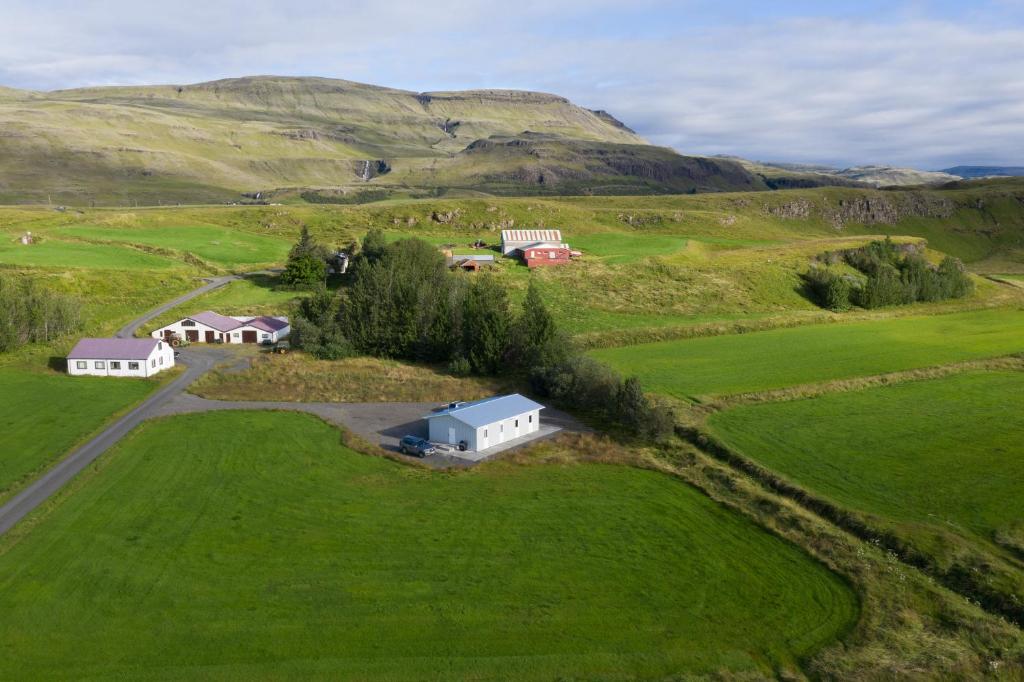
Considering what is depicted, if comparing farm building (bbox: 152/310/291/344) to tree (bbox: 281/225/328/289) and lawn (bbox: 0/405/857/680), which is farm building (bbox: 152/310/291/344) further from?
lawn (bbox: 0/405/857/680)

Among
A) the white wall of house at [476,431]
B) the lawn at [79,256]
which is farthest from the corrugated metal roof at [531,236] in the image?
the white wall of house at [476,431]

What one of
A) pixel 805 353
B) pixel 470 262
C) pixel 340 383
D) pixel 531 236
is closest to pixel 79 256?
pixel 470 262

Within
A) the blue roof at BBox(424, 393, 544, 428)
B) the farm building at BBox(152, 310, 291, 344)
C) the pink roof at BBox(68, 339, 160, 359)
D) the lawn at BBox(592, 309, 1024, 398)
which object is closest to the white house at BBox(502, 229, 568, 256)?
the lawn at BBox(592, 309, 1024, 398)

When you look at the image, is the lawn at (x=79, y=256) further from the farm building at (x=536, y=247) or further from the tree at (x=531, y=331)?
the tree at (x=531, y=331)

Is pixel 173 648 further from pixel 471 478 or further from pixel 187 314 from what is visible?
pixel 187 314

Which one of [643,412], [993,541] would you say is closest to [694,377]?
[643,412]

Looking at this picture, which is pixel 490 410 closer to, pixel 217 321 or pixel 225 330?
pixel 225 330
